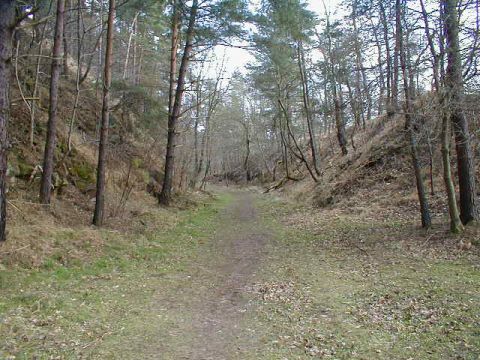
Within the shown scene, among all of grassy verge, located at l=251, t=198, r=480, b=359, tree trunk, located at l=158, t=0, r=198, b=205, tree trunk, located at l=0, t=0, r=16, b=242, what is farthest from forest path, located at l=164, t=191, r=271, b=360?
tree trunk, located at l=158, t=0, r=198, b=205

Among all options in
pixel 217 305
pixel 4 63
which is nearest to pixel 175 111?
pixel 4 63

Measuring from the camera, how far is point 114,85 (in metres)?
16.5

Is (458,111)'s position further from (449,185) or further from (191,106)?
(191,106)

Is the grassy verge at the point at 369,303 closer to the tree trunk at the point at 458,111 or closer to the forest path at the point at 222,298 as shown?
the forest path at the point at 222,298

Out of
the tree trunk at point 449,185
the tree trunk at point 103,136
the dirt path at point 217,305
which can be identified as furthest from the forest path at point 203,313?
the tree trunk at point 449,185

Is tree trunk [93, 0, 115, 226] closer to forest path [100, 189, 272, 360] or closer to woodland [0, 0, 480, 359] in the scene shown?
woodland [0, 0, 480, 359]

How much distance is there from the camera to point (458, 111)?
31.5ft

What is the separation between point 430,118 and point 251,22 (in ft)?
25.3

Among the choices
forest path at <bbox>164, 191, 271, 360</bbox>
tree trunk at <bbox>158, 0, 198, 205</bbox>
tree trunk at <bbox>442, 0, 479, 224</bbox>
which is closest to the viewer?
forest path at <bbox>164, 191, 271, 360</bbox>

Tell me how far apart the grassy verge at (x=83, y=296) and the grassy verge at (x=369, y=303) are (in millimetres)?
2135

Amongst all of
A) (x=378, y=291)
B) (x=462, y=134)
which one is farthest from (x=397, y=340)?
(x=462, y=134)

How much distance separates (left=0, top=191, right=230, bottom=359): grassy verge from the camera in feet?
16.1

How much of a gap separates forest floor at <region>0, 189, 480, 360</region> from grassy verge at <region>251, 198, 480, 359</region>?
0.02m

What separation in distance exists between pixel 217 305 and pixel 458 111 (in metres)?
7.30
